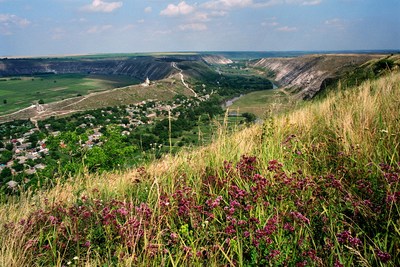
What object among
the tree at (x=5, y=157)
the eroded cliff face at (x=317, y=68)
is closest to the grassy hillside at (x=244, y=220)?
the tree at (x=5, y=157)

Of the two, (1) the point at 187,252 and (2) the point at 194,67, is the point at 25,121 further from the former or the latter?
(2) the point at 194,67

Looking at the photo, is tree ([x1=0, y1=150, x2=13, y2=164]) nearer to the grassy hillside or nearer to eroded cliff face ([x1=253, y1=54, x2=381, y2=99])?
the grassy hillside

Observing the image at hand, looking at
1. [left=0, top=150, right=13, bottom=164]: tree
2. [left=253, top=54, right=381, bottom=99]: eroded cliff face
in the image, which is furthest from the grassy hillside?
[left=253, top=54, right=381, bottom=99]: eroded cliff face

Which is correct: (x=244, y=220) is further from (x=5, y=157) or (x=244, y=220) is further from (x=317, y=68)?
(x=317, y=68)

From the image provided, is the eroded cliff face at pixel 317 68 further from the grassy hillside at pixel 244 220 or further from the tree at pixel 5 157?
the grassy hillside at pixel 244 220

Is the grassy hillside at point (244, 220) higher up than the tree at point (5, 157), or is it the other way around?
the grassy hillside at point (244, 220)

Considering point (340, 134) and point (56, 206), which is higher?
point (340, 134)

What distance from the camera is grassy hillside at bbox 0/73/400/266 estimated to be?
265 cm

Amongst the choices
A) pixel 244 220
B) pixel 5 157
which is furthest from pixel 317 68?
pixel 244 220

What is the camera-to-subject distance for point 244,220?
3006mm

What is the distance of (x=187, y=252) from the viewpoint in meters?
2.64

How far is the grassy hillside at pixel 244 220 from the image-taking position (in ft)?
8.68

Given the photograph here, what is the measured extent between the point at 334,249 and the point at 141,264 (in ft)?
5.67

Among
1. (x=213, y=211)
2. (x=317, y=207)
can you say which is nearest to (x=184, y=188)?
(x=213, y=211)
